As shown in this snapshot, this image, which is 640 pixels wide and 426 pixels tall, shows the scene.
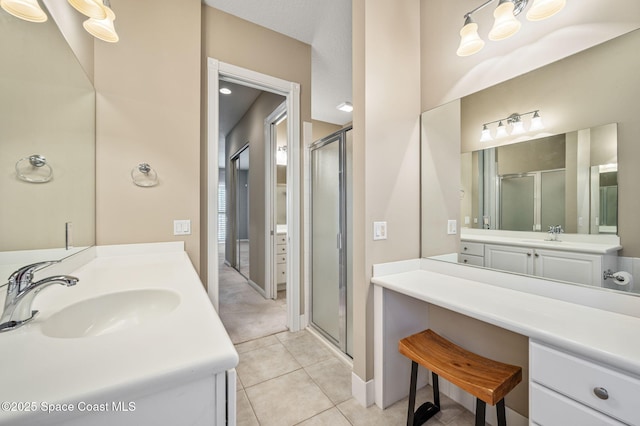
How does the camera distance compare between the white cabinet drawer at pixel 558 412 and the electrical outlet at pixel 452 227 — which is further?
the electrical outlet at pixel 452 227

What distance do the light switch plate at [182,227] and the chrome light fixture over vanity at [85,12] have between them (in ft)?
3.70

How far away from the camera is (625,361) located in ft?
2.37

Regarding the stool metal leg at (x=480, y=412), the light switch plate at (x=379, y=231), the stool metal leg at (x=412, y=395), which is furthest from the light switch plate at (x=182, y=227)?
the stool metal leg at (x=480, y=412)

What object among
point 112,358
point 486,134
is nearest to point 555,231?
point 486,134

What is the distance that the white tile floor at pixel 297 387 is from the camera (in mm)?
1471

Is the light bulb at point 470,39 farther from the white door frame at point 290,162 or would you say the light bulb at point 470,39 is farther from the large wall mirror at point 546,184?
the white door frame at point 290,162

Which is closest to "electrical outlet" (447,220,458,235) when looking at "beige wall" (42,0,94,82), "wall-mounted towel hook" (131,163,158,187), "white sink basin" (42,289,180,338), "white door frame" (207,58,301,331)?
"white door frame" (207,58,301,331)

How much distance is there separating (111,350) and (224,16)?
2.65 m

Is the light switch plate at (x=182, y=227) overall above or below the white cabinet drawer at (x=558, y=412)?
above

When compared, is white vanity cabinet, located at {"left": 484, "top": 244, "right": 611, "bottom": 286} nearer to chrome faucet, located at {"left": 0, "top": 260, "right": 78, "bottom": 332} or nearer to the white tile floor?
the white tile floor

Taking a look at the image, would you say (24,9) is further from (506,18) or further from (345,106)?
(345,106)

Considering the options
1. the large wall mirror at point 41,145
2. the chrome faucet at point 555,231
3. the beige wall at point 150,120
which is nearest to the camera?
the large wall mirror at point 41,145

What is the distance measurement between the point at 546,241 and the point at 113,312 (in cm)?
196

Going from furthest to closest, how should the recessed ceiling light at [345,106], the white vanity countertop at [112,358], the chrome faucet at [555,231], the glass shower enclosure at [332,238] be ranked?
the recessed ceiling light at [345,106], the glass shower enclosure at [332,238], the chrome faucet at [555,231], the white vanity countertop at [112,358]
